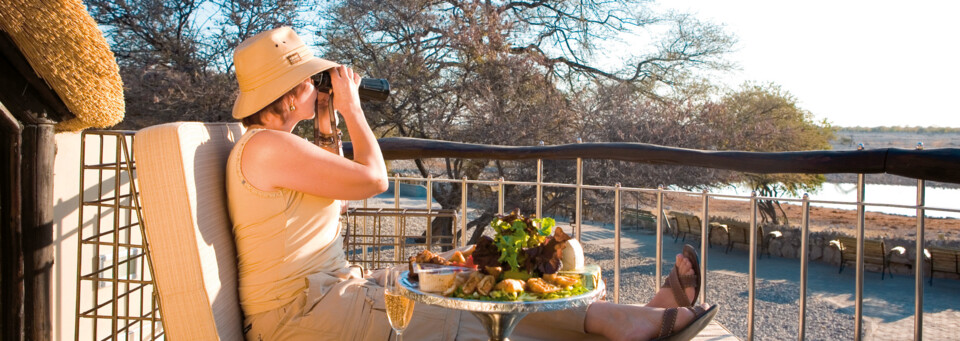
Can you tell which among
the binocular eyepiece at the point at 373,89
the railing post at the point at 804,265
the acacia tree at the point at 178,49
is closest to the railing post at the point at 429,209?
the binocular eyepiece at the point at 373,89

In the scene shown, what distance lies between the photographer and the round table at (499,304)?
1.12 m

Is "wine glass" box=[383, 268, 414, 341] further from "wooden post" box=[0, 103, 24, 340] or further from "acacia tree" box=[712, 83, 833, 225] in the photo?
"acacia tree" box=[712, 83, 833, 225]

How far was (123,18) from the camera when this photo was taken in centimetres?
882

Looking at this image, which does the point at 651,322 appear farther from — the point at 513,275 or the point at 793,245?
the point at 793,245

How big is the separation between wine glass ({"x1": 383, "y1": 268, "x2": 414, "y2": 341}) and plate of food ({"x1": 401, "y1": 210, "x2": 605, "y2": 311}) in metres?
0.03

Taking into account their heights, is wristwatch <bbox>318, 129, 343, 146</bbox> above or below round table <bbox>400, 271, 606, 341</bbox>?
above

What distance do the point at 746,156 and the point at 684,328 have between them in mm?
844

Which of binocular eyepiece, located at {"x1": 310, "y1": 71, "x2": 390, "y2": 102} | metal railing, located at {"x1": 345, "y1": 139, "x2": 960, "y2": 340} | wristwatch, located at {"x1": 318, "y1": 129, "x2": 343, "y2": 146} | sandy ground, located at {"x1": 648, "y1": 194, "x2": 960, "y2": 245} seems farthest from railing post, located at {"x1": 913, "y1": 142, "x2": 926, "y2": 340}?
sandy ground, located at {"x1": 648, "y1": 194, "x2": 960, "y2": 245}

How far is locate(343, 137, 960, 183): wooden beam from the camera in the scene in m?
1.70

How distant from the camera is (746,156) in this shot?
2.08 meters

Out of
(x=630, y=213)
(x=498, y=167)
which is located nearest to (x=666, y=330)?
A: (x=498, y=167)

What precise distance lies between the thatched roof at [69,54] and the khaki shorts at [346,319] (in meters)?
0.67

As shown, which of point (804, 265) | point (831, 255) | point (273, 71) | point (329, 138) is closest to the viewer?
point (273, 71)

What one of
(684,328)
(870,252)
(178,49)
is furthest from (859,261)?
(870,252)
